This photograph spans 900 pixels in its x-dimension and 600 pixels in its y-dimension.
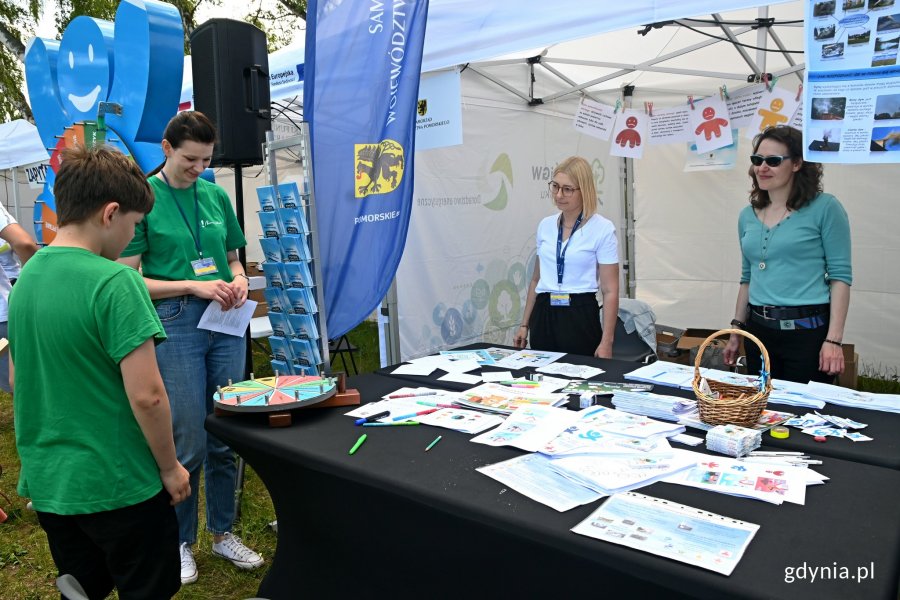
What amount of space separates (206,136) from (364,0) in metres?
0.78

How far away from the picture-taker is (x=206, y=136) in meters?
1.95

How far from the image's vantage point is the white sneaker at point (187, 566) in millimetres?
2151

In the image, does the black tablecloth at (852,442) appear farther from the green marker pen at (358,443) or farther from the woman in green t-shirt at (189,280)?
the woman in green t-shirt at (189,280)

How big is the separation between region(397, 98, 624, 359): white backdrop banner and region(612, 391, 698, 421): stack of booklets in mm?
1932

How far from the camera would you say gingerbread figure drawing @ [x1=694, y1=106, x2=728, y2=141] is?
3.89 metres

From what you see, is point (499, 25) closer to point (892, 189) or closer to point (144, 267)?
point (144, 267)

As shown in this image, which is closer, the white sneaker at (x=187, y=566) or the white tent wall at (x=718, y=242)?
the white sneaker at (x=187, y=566)

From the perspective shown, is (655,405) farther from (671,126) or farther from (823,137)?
(671,126)

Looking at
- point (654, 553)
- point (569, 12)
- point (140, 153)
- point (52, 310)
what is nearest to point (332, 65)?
point (140, 153)

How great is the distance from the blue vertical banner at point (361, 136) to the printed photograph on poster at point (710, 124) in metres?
2.37

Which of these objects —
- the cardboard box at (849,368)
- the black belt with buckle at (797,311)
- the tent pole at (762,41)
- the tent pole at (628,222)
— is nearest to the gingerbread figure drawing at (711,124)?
the tent pole at (762,41)

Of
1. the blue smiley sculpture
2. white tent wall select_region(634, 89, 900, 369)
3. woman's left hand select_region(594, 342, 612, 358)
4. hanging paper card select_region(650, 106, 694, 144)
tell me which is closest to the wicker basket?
woman's left hand select_region(594, 342, 612, 358)

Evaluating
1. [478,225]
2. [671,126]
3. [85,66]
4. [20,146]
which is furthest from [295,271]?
[20,146]

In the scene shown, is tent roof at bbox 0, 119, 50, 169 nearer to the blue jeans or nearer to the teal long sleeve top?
the blue jeans
